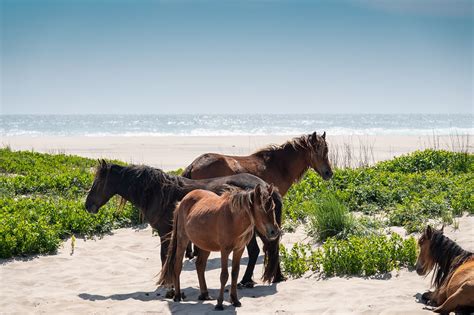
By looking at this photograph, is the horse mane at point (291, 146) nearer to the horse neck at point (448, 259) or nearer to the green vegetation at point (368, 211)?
the green vegetation at point (368, 211)

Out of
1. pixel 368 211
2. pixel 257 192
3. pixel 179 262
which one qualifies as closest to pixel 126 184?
pixel 179 262

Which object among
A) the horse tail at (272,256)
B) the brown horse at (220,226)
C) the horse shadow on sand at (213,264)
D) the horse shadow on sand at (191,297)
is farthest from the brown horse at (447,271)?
the horse shadow on sand at (213,264)

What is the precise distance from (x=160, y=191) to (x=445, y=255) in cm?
417

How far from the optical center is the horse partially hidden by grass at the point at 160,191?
868cm

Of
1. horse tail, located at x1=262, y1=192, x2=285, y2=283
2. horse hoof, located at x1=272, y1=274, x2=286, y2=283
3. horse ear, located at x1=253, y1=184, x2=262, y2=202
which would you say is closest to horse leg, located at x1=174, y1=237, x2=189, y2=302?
horse tail, located at x1=262, y1=192, x2=285, y2=283

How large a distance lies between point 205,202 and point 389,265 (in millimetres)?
2940

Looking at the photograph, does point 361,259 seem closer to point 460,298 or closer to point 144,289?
point 460,298

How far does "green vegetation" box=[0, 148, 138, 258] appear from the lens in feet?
34.5

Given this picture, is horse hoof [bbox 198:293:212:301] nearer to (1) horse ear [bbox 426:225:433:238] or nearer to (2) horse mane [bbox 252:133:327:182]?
(1) horse ear [bbox 426:225:433:238]

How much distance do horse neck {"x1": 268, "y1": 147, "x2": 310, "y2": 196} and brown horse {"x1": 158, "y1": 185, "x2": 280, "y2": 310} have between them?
126 inches

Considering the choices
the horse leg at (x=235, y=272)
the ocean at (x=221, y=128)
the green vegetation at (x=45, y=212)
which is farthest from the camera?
the ocean at (x=221, y=128)

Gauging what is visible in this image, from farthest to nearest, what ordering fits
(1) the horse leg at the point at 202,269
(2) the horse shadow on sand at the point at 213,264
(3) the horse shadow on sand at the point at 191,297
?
(2) the horse shadow on sand at the point at 213,264
(1) the horse leg at the point at 202,269
(3) the horse shadow on sand at the point at 191,297

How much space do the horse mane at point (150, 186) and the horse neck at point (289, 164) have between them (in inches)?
104

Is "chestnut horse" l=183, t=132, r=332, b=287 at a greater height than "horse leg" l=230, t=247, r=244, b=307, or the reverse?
"chestnut horse" l=183, t=132, r=332, b=287
